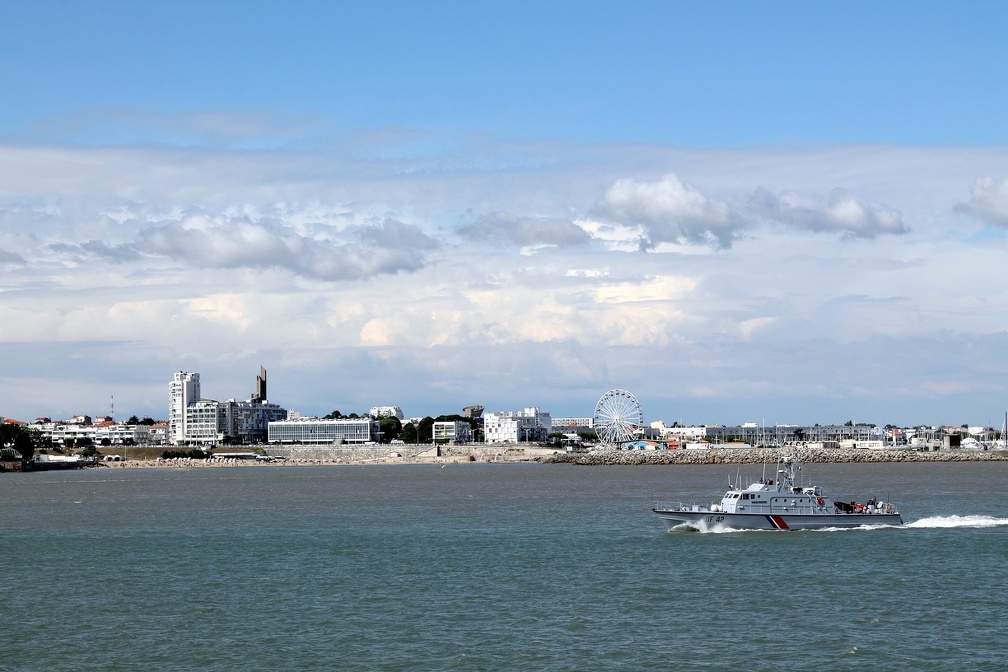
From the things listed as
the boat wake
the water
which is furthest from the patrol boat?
the boat wake

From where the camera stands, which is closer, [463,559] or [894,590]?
[894,590]

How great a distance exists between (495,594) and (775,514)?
24.4 meters

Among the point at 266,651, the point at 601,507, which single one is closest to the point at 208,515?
Result: the point at 601,507

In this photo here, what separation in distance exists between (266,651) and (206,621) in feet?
17.5

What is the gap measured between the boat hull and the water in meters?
1.05

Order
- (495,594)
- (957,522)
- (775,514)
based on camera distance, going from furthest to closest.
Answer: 1. (957,522)
2. (775,514)
3. (495,594)

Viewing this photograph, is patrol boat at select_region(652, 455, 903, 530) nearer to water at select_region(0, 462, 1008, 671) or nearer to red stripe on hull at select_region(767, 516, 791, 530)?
red stripe on hull at select_region(767, 516, 791, 530)

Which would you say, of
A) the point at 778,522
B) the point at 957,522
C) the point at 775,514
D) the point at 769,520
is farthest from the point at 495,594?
the point at 957,522

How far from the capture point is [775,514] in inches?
2411

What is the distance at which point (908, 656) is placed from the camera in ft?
102

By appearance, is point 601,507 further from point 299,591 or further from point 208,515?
point 299,591

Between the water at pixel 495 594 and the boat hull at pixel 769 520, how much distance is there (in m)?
1.05

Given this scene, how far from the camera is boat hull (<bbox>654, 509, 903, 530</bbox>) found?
61.1 m

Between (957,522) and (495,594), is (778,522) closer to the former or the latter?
(957,522)
